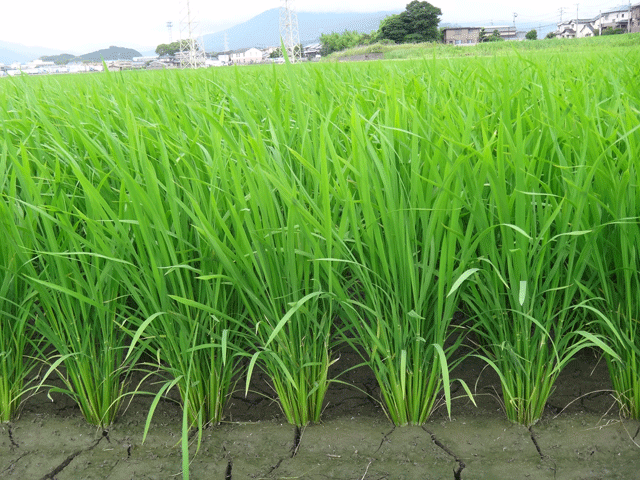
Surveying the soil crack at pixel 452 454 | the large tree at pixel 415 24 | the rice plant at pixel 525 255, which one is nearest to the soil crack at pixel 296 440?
the soil crack at pixel 452 454

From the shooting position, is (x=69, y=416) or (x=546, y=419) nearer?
(x=546, y=419)

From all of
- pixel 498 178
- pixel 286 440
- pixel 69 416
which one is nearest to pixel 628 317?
pixel 498 178

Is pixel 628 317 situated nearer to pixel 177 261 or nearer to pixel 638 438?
pixel 638 438

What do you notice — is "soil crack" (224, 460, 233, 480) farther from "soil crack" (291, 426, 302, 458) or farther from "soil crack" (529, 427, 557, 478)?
"soil crack" (529, 427, 557, 478)

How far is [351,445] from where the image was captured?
0.93 meters

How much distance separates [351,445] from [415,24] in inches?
2214

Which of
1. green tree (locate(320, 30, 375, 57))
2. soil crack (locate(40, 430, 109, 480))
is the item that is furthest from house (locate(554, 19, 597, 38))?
soil crack (locate(40, 430, 109, 480))

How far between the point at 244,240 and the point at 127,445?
49cm

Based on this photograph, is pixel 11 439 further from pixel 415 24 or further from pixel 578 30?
pixel 578 30

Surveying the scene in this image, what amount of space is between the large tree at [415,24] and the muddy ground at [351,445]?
180 feet

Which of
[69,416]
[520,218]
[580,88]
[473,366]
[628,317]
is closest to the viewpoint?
[520,218]

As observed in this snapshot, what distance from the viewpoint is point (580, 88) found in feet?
4.66

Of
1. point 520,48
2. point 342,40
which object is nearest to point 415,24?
point 342,40

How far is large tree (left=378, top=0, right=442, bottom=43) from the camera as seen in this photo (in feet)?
170
